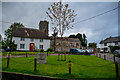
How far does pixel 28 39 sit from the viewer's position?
114ft

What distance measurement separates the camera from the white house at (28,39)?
3306cm

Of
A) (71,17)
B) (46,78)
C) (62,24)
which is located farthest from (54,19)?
(46,78)

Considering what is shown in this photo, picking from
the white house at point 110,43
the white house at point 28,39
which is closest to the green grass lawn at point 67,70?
the white house at point 28,39

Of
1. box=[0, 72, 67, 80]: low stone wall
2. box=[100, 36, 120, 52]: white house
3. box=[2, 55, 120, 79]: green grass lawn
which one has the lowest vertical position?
box=[0, 72, 67, 80]: low stone wall

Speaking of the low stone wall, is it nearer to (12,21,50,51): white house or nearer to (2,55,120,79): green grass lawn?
(2,55,120,79): green grass lawn

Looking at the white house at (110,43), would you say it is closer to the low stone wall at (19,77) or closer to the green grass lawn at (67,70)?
the green grass lawn at (67,70)

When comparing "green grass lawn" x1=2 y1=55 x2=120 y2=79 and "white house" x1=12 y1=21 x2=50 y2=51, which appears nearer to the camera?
"green grass lawn" x1=2 y1=55 x2=120 y2=79

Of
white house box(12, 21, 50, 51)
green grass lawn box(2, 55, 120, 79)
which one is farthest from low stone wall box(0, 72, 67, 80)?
white house box(12, 21, 50, 51)

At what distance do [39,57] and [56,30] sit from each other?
4811 mm

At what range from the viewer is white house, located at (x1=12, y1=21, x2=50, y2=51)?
108ft

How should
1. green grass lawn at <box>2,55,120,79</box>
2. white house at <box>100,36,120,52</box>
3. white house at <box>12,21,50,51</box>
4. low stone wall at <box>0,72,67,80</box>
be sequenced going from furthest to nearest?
white house at <box>100,36,120,52</box>
white house at <box>12,21,50,51</box>
green grass lawn at <box>2,55,120,79</box>
low stone wall at <box>0,72,67,80</box>

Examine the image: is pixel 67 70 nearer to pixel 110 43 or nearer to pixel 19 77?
pixel 19 77

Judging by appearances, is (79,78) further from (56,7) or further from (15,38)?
(15,38)

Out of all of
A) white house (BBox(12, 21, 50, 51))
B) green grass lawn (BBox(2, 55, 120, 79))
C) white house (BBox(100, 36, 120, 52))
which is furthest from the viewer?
white house (BBox(100, 36, 120, 52))
